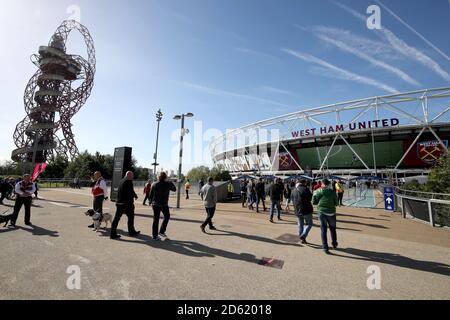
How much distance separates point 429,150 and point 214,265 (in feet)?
197

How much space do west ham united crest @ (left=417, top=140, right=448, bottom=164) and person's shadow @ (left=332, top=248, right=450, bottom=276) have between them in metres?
55.3

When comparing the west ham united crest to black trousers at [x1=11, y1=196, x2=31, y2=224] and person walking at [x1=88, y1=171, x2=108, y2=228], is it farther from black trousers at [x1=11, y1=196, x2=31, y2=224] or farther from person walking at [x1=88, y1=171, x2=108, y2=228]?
black trousers at [x1=11, y1=196, x2=31, y2=224]

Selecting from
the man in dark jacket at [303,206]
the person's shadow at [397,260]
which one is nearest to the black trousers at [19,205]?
the man in dark jacket at [303,206]

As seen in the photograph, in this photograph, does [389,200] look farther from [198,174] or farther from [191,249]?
[198,174]

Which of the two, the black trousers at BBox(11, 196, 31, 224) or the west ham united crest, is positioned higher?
the west ham united crest

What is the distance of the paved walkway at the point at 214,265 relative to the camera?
12.1 ft

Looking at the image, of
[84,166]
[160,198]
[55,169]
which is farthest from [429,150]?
[55,169]

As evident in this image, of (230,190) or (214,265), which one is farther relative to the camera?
(230,190)

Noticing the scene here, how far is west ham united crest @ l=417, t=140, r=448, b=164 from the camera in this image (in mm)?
47562

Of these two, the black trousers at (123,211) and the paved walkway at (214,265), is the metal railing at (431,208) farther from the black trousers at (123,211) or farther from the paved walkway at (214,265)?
the black trousers at (123,211)

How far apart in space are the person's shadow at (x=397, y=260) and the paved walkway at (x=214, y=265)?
2cm

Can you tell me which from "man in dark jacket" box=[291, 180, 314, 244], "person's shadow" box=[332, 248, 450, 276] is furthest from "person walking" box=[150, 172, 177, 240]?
"person's shadow" box=[332, 248, 450, 276]

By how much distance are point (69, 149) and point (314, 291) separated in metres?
72.3

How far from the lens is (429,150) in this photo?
A: 159 ft
